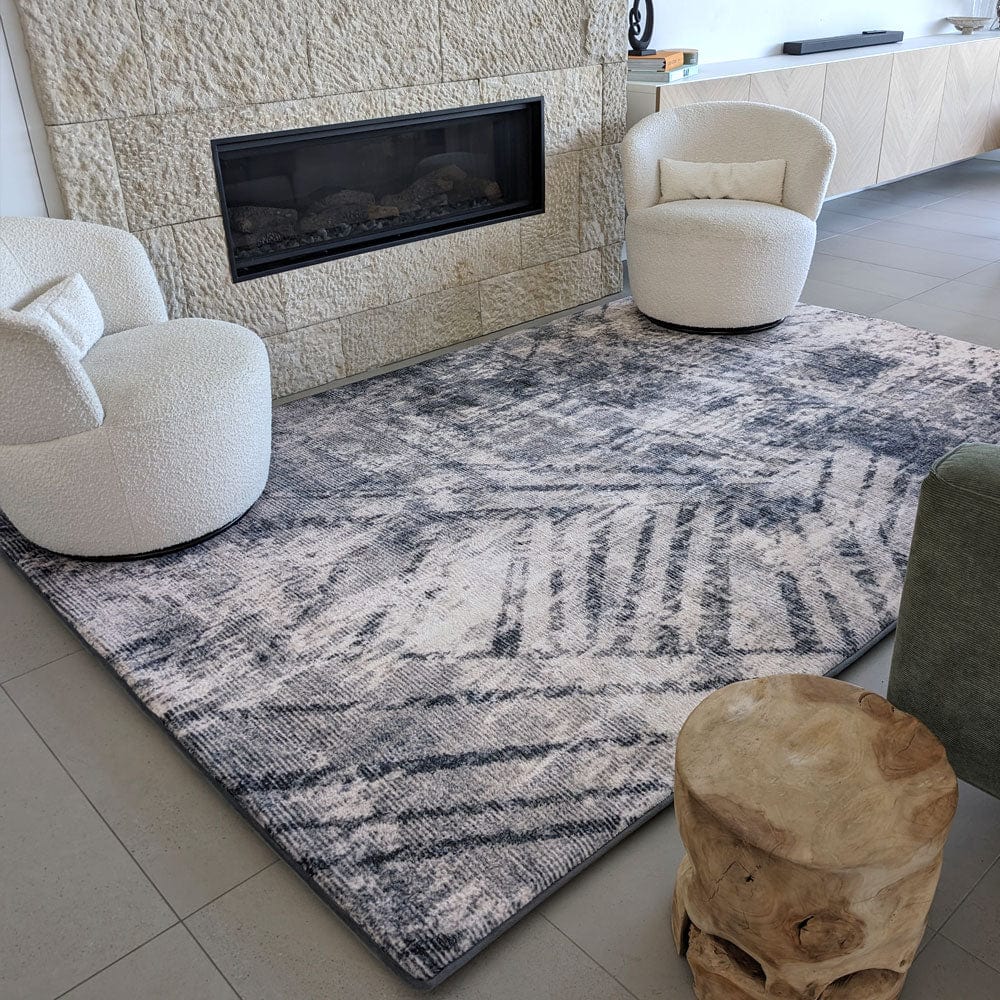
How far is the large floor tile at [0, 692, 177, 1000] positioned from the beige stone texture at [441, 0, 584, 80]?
250cm

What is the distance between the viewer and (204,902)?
148cm

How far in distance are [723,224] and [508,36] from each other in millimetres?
951

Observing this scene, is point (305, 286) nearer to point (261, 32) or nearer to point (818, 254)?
point (261, 32)

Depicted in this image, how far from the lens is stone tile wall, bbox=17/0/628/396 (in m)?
2.57

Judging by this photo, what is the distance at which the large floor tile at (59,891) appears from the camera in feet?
4.57

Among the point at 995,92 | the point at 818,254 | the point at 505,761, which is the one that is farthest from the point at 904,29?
the point at 505,761

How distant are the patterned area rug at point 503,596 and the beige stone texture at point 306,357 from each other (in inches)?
4.4

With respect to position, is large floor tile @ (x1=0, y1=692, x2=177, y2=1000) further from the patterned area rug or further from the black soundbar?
the black soundbar

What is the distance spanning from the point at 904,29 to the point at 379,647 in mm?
5411

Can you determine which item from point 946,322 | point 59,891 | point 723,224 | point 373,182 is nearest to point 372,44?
point 373,182

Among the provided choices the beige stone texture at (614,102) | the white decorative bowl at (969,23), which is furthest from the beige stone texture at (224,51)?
the white decorative bowl at (969,23)

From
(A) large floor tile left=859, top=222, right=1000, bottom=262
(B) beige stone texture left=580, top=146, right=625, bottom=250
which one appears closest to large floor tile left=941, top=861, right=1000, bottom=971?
(B) beige stone texture left=580, top=146, right=625, bottom=250

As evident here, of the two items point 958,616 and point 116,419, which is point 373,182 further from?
point 958,616

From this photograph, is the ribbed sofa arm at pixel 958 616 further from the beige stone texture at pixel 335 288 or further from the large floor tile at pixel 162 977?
the beige stone texture at pixel 335 288
